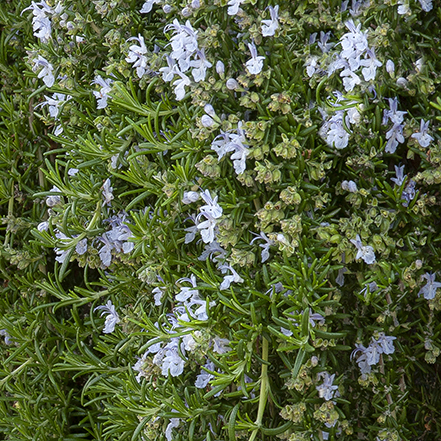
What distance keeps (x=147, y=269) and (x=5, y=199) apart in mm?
738

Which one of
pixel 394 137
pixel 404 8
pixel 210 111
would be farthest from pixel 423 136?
pixel 210 111

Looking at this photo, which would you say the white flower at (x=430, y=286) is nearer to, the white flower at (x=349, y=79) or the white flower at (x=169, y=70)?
the white flower at (x=349, y=79)

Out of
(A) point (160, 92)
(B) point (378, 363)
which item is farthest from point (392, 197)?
(A) point (160, 92)

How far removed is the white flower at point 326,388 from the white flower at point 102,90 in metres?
0.88

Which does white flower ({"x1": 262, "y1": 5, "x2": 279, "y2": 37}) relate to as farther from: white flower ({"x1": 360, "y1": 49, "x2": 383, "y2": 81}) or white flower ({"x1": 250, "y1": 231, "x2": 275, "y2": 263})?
white flower ({"x1": 250, "y1": 231, "x2": 275, "y2": 263})

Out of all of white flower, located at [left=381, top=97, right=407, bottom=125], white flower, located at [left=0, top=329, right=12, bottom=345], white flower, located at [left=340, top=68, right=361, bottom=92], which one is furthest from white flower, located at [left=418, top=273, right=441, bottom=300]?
white flower, located at [left=0, top=329, right=12, bottom=345]

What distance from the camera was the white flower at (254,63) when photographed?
129cm

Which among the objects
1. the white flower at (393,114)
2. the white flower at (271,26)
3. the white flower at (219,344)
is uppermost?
the white flower at (271,26)

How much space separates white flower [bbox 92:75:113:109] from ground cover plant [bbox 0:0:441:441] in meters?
0.01

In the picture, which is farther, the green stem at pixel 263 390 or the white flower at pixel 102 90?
the white flower at pixel 102 90

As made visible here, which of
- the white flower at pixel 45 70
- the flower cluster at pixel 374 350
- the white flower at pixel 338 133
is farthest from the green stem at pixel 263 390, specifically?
the white flower at pixel 45 70

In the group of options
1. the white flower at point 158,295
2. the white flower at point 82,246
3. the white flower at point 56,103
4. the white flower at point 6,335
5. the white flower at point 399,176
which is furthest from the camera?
the white flower at point 6,335

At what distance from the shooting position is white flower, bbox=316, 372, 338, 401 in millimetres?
1306

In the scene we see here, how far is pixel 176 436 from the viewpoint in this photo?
1.40 metres
